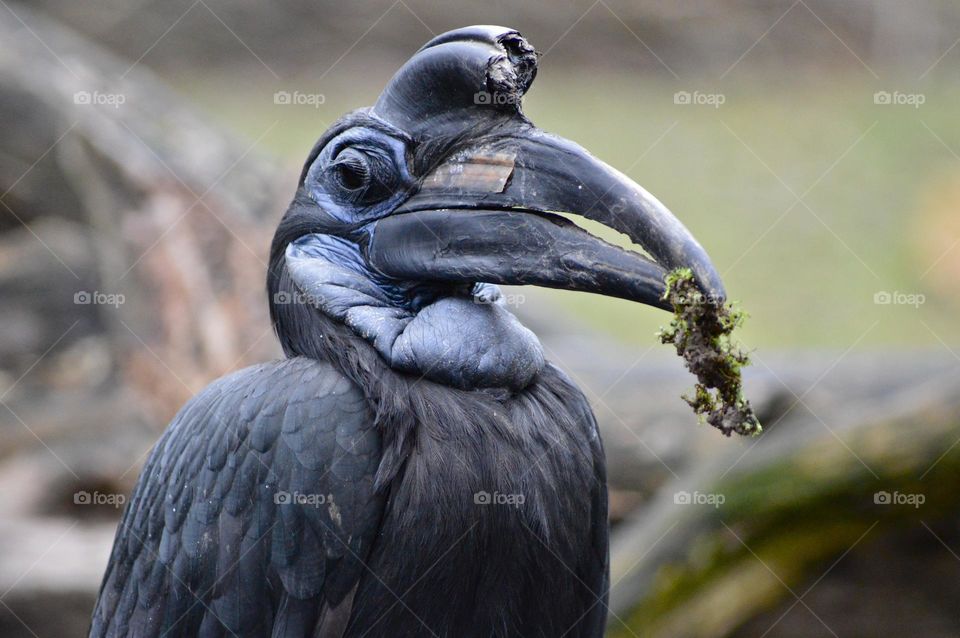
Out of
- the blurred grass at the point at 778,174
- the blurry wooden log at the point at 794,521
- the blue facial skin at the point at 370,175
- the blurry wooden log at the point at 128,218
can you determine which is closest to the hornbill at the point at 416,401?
the blue facial skin at the point at 370,175

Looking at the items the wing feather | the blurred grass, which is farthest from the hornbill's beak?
the blurred grass

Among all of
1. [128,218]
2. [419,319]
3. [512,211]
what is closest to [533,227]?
[512,211]

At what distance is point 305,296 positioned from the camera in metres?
4.20

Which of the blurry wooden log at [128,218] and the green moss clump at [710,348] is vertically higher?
the blurry wooden log at [128,218]

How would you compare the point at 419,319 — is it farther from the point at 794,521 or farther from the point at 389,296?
the point at 794,521

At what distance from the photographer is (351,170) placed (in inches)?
168

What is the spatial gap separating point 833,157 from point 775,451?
9.53 meters

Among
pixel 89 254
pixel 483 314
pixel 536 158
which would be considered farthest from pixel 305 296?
pixel 89 254

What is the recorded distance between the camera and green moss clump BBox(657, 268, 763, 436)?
12.3 ft

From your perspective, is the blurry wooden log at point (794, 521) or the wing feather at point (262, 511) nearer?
the wing feather at point (262, 511)

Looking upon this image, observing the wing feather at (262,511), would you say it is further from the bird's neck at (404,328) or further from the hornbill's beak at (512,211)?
the hornbill's beak at (512,211)

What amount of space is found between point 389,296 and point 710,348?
116 cm

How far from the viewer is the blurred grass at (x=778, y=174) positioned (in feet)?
42.7

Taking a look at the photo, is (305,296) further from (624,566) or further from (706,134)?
(706,134)
